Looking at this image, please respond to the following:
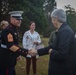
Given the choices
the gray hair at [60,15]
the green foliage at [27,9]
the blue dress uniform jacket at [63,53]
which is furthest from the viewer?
the green foliage at [27,9]

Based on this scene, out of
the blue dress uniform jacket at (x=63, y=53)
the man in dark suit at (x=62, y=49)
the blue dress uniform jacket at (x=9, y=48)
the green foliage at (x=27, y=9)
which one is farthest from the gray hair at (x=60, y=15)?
the green foliage at (x=27, y=9)

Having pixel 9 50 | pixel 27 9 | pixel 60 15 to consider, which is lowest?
pixel 27 9

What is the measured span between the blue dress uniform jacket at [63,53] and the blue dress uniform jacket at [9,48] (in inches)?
41.2

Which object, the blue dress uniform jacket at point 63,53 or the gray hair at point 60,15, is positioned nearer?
the blue dress uniform jacket at point 63,53

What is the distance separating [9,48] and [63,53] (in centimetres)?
146

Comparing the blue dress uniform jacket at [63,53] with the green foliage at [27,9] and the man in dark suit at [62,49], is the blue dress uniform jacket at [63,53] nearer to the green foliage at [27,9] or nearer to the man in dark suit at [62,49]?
the man in dark suit at [62,49]

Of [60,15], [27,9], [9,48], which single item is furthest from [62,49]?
[27,9]

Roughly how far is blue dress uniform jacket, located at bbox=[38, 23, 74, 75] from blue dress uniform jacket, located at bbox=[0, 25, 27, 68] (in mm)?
1046

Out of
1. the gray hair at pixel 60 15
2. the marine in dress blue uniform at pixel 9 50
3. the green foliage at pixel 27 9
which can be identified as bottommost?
the green foliage at pixel 27 9

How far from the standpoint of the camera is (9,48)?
19.5 feet

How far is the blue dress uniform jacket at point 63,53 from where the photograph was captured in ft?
16.3

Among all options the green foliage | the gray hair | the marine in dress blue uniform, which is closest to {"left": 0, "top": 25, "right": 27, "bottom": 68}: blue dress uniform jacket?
the marine in dress blue uniform

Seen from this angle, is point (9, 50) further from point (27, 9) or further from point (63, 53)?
point (27, 9)

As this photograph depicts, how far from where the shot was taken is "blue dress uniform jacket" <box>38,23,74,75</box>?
16.3 ft
